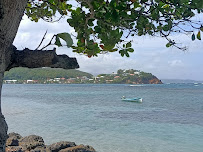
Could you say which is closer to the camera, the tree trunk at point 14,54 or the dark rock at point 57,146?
the tree trunk at point 14,54

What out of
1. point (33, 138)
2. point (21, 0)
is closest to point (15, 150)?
point (33, 138)

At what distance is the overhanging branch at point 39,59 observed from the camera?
2.24 meters

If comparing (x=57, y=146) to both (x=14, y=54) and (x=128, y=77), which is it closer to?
(x=14, y=54)

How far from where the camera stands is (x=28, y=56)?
2262mm

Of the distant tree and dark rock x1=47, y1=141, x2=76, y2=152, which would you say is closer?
the distant tree

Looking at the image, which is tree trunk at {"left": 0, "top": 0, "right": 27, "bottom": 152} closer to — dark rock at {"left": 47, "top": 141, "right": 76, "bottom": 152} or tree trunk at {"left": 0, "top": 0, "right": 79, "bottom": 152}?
tree trunk at {"left": 0, "top": 0, "right": 79, "bottom": 152}

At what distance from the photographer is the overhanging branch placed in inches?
88.4

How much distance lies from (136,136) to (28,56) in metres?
10.4

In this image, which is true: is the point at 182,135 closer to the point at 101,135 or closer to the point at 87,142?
the point at 101,135

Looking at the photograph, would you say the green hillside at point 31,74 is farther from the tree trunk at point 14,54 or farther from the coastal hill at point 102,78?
the tree trunk at point 14,54

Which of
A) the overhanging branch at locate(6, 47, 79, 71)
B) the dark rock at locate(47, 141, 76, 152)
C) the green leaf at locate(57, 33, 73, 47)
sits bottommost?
the dark rock at locate(47, 141, 76, 152)

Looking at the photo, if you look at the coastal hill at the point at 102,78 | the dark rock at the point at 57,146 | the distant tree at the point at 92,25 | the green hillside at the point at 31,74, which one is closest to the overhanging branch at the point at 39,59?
the distant tree at the point at 92,25

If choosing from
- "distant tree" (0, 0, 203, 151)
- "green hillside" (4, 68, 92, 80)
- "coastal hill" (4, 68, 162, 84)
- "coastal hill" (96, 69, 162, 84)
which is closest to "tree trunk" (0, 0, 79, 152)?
"distant tree" (0, 0, 203, 151)

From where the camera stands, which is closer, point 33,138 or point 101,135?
point 33,138
